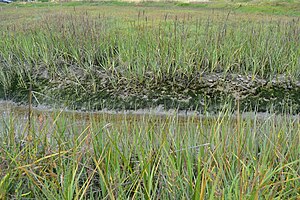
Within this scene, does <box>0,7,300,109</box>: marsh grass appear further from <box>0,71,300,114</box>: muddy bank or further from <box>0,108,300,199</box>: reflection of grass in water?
<box>0,108,300,199</box>: reflection of grass in water

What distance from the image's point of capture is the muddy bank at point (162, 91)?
14.1 ft

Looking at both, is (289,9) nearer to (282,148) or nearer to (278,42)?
(278,42)

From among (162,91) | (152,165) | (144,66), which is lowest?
(162,91)

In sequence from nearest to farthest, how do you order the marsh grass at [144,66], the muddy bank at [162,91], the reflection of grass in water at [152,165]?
the reflection of grass in water at [152,165], the muddy bank at [162,91], the marsh grass at [144,66]

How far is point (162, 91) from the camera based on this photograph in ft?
14.9

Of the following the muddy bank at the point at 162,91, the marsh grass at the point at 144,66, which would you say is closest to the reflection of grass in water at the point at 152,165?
the muddy bank at the point at 162,91

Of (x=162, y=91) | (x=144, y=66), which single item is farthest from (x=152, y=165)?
(x=144, y=66)

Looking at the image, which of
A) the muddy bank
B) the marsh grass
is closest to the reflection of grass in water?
the muddy bank

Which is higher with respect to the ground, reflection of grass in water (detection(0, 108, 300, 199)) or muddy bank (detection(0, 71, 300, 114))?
reflection of grass in water (detection(0, 108, 300, 199))

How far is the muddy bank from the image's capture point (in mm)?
4293

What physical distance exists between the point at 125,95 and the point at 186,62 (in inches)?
42.2

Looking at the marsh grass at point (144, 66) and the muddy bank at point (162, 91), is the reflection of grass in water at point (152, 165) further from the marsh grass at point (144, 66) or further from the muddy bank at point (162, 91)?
the marsh grass at point (144, 66)

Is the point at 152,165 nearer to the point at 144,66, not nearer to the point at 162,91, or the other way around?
the point at 162,91

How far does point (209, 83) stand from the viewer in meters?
4.66
